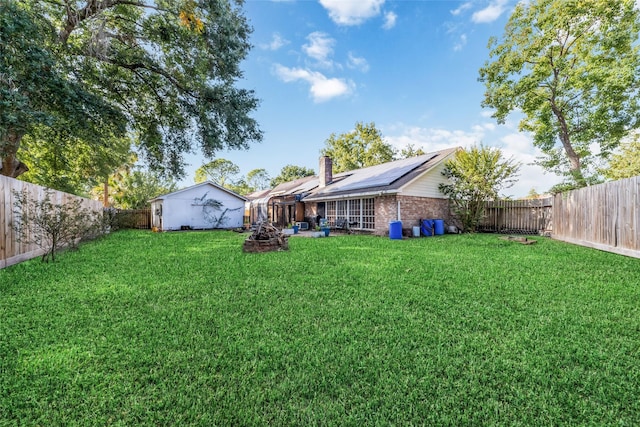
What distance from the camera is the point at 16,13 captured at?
5.67m

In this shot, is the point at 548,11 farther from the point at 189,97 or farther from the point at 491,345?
the point at 491,345

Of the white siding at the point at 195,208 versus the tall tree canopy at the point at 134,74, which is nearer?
the tall tree canopy at the point at 134,74

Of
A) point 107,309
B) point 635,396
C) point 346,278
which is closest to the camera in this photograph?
point 635,396

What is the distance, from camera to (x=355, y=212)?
1482 cm

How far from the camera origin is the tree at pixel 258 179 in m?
49.6

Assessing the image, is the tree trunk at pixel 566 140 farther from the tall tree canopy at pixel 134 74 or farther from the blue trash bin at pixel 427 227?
the tall tree canopy at pixel 134 74

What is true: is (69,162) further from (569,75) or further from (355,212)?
(569,75)

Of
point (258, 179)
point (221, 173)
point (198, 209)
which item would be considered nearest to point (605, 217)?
point (198, 209)

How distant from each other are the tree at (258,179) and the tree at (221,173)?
760 centimetres

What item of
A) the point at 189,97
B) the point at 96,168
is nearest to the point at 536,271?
the point at 189,97

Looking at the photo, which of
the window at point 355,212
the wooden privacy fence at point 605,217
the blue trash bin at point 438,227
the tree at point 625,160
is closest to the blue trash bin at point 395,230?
the window at point 355,212

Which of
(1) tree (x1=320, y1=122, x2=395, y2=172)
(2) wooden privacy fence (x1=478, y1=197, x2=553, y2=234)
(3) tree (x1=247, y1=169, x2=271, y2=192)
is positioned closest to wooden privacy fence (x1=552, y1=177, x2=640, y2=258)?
(2) wooden privacy fence (x1=478, y1=197, x2=553, y2=234)

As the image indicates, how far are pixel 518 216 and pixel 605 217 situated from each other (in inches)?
248

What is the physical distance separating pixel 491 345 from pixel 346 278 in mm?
2777
